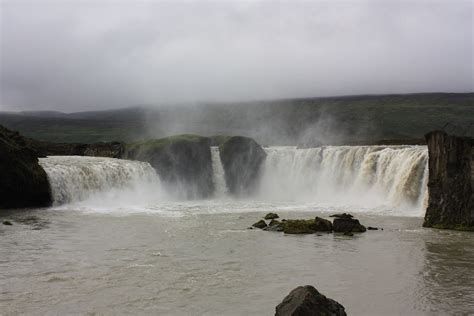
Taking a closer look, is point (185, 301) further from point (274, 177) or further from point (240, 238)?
point (274, 177)

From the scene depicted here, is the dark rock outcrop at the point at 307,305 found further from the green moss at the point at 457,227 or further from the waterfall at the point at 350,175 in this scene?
the waterfall at the point at 350,175

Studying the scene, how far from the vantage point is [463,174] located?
21.8 meters

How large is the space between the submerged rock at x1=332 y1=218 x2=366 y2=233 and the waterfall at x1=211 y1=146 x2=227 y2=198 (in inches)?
953

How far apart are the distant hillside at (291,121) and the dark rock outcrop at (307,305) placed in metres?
86.7

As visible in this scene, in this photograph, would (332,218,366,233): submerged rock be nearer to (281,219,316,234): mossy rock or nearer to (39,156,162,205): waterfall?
(281,219,316,234): mossy rock

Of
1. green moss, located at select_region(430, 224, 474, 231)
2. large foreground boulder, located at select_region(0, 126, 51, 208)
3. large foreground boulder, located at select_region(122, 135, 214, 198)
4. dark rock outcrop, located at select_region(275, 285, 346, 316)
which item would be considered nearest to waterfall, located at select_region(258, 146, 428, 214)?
large foreground boulder, located at select_region(122, 135, 214, 198)

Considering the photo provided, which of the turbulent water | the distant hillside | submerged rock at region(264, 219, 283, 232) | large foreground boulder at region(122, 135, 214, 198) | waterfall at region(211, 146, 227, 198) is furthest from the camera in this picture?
the distant hillside

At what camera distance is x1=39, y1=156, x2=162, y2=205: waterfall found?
34.2 metres

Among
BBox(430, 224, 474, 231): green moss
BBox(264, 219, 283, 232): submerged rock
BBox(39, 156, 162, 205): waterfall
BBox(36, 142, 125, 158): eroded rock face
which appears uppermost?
BBox(36, 142, 125, 158): eroded rock face

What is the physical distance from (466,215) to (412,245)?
15.7 ft

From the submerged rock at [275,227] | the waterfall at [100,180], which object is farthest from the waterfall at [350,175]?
the submerged rock at [275,227]

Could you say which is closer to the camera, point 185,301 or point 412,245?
point 185,301

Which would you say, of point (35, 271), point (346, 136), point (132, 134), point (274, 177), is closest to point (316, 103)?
point (346, 136)

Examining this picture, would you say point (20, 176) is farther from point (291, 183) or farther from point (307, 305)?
point (307, 305)
